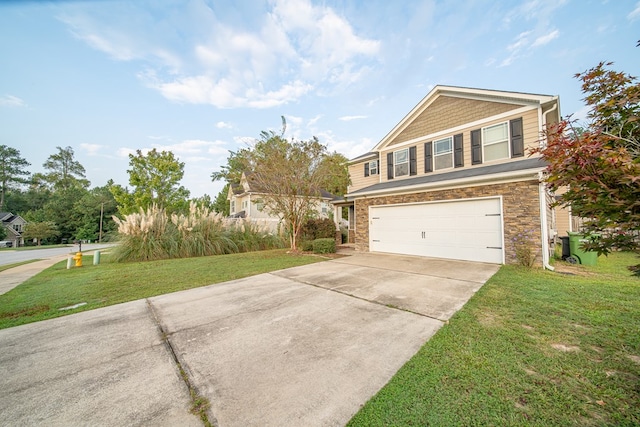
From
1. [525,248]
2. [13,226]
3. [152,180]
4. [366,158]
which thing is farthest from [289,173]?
[13,226]

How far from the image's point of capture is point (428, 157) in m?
10.4

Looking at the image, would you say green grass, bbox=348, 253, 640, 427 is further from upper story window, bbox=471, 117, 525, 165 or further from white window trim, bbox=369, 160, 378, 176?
white window trim, bbox=369, 160, 378, 176

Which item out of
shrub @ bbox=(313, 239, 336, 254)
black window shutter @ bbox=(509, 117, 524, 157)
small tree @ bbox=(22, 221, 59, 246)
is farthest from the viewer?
small tree @ bbox=(22, 221, 59, 246)

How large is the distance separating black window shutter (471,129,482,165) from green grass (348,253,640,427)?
21.8ft

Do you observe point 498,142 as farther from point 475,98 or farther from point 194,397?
point 194,397

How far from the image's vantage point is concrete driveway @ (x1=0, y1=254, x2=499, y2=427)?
1.64 metres

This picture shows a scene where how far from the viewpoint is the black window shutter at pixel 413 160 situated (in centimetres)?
1079

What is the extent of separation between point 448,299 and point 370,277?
186 cm

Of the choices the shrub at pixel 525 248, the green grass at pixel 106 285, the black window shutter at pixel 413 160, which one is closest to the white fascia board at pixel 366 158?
the black window shutter at pixel 413 160

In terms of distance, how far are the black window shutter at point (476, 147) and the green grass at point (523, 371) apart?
21.8ft

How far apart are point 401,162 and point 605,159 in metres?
10.2

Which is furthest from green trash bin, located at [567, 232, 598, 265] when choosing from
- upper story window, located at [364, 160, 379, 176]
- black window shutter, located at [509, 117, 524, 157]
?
upper story window, located at [364, 160, 379, 176]

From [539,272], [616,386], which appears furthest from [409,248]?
[616,386]

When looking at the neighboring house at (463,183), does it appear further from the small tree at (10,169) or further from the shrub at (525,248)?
the small tree at (10,169)
